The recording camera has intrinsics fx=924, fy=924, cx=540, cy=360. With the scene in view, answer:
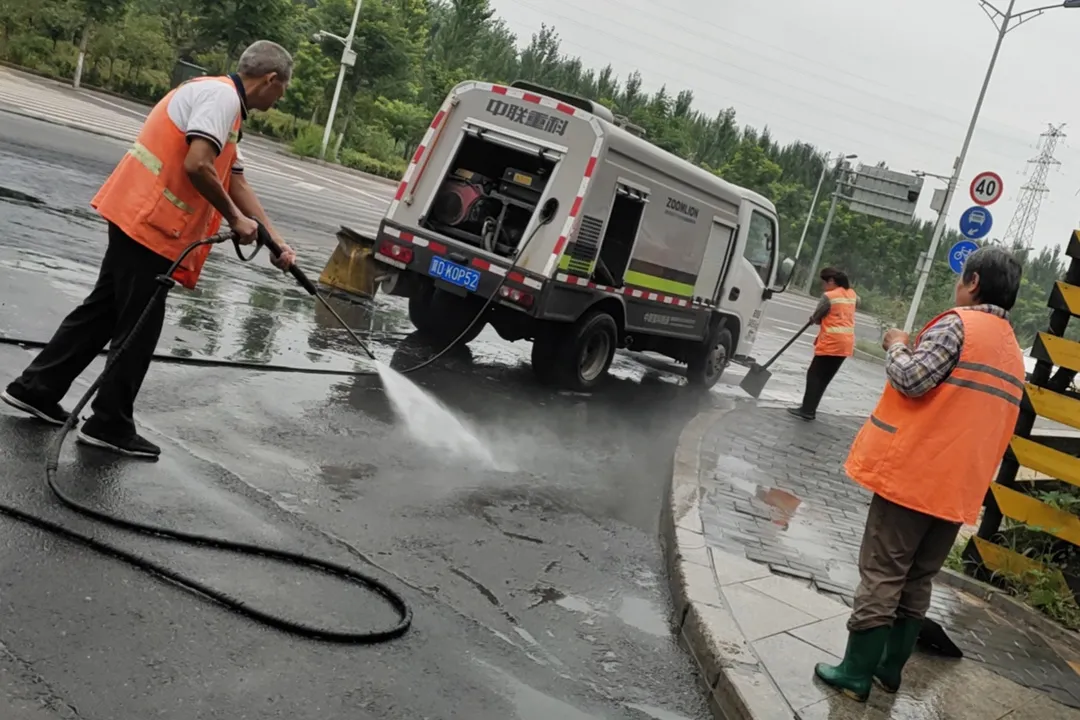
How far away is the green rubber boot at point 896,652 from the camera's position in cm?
404

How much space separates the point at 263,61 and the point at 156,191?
2.61 ft

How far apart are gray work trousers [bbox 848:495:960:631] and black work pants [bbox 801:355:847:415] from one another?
771 cm

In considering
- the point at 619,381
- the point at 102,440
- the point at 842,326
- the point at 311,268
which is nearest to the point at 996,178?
the point at 842,326

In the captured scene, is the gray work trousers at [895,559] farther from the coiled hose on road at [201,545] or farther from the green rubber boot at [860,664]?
the coiled hose on road at [201,545]

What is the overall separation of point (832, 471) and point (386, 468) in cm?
507

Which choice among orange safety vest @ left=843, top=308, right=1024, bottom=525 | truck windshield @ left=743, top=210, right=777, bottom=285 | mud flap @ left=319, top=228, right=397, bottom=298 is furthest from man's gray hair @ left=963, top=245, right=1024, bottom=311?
truck windshield @ left=743, top=210, right=777, bottom=285

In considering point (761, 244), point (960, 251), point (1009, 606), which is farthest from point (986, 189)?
point (1009, 606)

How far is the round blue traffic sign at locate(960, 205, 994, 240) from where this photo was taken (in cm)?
1478

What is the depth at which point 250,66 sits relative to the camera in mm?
4383

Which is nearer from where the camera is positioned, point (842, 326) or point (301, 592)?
point (301, 592)

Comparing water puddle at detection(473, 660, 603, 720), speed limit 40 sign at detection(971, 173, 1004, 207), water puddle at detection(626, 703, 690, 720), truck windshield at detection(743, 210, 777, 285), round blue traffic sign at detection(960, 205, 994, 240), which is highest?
speed limit 40 sign at detection(971, 173, 1004, 207)

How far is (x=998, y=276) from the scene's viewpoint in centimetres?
387

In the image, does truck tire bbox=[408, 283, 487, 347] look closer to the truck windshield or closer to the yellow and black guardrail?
the truck windshield

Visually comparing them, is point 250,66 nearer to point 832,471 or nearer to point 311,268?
point 832,471
